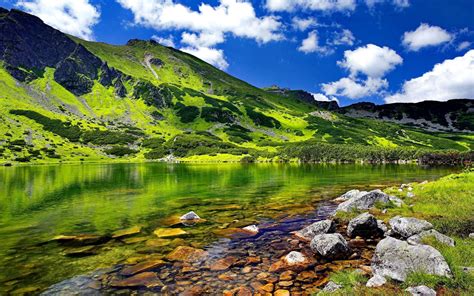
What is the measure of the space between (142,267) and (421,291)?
13.7m

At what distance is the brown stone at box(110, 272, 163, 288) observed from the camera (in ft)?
52.5

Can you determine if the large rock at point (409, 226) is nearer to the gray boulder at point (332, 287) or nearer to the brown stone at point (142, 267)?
the gray boulder at point (332, 287)

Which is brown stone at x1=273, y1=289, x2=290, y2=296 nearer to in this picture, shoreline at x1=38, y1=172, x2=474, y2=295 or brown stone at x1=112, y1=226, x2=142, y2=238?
shoreline at x1=38, y1=172, x2=474, y2=295

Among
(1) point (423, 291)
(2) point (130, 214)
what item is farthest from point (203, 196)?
(1) point (423, 291)

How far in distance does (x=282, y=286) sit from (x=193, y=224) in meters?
15.5

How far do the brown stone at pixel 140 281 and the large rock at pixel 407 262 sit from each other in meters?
10.5

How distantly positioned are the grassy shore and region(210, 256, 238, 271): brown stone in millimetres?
6067

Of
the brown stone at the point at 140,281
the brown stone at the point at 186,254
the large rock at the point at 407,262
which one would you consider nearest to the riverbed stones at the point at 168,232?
the brown stone at the point at 186,254

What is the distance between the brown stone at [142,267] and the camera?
1786cm

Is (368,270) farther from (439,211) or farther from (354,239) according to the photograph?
(439,211)

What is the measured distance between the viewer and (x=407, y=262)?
14.4 m

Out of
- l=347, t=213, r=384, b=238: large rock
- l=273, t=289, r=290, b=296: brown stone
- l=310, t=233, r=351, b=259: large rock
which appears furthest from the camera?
l=347, t=213, r=384, b=238: large rock

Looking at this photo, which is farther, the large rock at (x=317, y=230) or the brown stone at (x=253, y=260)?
the large rock at (x=317, y=230)

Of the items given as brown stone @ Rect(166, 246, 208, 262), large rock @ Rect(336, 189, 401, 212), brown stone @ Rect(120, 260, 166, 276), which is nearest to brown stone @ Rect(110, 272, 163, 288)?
brown stone @ Rect(120, 260, 166, 276)
